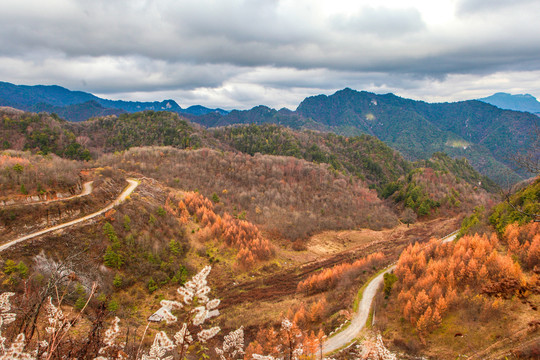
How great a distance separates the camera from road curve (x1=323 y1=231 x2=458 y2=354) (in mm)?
29056

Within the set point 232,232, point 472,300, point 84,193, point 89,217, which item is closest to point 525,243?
point 472,300

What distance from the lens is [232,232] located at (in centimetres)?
5478

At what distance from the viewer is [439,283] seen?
32.9m

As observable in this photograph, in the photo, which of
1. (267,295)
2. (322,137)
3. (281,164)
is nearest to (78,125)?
(281,164)

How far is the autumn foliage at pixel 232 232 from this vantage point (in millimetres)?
51438

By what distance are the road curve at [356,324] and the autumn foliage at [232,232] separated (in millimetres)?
20765

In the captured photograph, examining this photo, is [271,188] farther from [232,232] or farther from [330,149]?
[330,149]

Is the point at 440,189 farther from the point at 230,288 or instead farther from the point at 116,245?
the point at 116,245

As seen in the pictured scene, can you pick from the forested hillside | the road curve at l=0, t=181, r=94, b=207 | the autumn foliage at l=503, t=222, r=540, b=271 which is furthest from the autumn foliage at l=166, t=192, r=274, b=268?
the autumn foliage at l=503, t=222, r=540, b=271

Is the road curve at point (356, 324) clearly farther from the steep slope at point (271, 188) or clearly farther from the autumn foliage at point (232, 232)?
the steep slope at point (271, 188)

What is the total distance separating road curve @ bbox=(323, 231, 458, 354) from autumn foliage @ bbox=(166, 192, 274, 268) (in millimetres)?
20765

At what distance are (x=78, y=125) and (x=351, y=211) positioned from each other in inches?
6127

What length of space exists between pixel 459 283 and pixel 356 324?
1325cm

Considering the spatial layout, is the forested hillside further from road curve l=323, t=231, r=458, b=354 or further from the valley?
road curve l=323, t=231, r=458, b=354
